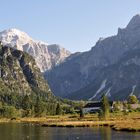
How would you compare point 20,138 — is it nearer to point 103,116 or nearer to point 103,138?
point 103,138

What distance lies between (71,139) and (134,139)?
16.6m

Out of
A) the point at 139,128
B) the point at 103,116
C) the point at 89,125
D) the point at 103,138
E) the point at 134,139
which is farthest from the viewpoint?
the point at 103,116

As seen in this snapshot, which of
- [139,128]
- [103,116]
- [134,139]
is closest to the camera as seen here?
[134,139]

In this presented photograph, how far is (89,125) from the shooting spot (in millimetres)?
154125

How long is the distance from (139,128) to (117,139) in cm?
2269

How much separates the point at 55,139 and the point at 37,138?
5788 mm

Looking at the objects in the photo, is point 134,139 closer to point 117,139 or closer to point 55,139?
point 117,139

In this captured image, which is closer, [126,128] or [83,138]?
[83,138]

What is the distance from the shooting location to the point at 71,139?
338 feet

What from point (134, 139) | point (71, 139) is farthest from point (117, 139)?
point (71, 139)

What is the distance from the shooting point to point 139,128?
390 feet

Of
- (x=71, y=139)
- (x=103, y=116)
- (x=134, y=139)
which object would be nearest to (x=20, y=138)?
(x=71, y=139)

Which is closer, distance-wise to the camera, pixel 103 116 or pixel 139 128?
pixel 139 128

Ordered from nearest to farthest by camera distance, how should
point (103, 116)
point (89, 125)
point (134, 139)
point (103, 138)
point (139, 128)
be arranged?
point (134, 139)
point (103, 138)
point (139, 128)
point (89, 125)
point (103, 116)
